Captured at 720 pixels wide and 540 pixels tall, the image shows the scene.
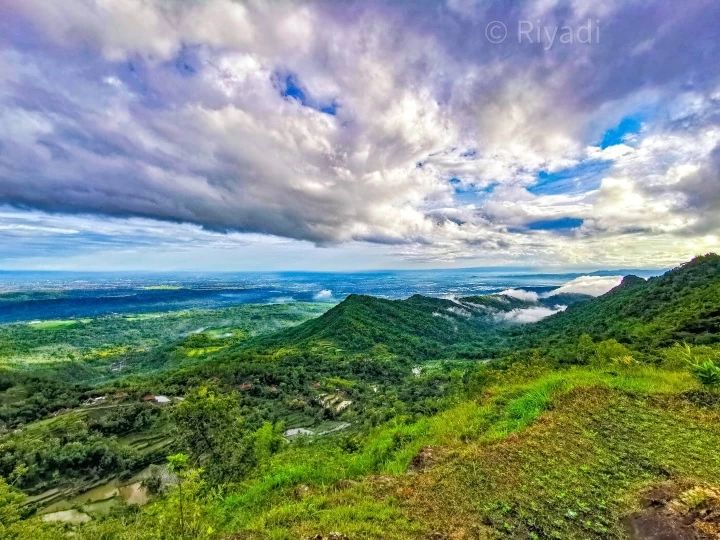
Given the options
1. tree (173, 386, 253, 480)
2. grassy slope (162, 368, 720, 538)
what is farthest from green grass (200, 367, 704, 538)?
tree (173, 386, 253, 480)

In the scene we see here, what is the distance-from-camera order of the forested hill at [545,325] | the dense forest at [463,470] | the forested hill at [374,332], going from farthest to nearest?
the forested hill at [374,332]
the forested hill at [545,325]
the dense forest at [463,470]

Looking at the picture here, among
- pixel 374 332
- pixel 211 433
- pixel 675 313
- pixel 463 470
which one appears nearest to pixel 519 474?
pixel 463 470

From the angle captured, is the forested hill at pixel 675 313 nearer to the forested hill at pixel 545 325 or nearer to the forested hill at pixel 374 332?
the forested hill at pixel 545 325

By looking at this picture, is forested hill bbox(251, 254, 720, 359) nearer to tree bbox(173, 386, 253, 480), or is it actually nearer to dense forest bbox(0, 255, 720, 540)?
dense forest bbox(0, 255, 720, 540)

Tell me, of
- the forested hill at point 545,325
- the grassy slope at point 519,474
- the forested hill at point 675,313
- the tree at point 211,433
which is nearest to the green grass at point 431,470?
the grassy slope at point 519,474

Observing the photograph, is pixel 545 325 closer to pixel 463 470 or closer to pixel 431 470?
pixel 431 470

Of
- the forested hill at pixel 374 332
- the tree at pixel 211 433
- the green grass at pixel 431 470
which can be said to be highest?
the green grass at pixel 431 470

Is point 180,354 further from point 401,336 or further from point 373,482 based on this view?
point 373,482

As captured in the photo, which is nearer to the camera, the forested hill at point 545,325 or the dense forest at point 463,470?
the dense forest at point 463,470

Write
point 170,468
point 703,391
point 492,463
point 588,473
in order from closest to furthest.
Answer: point 170,468 → point 588,473 → point 492,463 → point 703,391

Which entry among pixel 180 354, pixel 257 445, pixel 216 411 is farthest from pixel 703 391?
pixel 180 354

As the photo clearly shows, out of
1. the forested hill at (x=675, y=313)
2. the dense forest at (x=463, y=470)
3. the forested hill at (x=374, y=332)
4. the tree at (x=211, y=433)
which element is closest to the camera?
the dense forest at (x=463, y=470)
